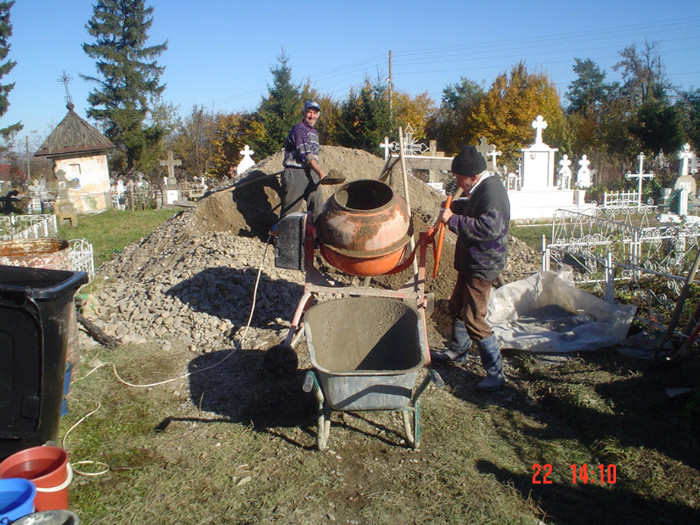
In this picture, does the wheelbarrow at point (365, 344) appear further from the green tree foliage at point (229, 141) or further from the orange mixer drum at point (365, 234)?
the green tree foliage at point (229, 141)

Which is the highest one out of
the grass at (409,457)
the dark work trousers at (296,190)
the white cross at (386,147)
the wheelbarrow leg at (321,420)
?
the white cross at (386,147)

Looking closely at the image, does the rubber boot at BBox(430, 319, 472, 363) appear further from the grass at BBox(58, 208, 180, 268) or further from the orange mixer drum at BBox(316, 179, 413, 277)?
the grass at BBox(58, 208, 180, 268)

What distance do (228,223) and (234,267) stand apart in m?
2.09

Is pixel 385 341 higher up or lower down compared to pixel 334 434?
higher up

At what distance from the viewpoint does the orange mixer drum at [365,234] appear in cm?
381

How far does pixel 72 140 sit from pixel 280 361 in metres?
21.2

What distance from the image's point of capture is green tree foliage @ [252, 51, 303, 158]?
70.2 ft

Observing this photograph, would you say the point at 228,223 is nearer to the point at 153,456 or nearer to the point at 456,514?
the point at 153,456

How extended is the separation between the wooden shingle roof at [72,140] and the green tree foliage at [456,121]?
71.2 ft

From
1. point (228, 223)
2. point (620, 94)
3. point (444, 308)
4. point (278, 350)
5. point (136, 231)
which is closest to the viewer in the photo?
point (278, 350)

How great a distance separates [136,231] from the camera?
1359cm

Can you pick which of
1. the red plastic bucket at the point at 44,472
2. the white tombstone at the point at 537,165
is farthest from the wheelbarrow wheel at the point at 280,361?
the white tombstone at the point at 537,165

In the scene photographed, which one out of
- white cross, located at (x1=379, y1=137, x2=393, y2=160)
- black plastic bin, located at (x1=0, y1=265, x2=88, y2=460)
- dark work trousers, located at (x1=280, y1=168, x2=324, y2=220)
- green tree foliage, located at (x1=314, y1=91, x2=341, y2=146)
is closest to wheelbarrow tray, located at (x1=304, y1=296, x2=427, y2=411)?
black plastic bin, located at (x1=0, y1=265, x2=88, y2=460)

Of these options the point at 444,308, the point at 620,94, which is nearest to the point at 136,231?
the point at 444,308
